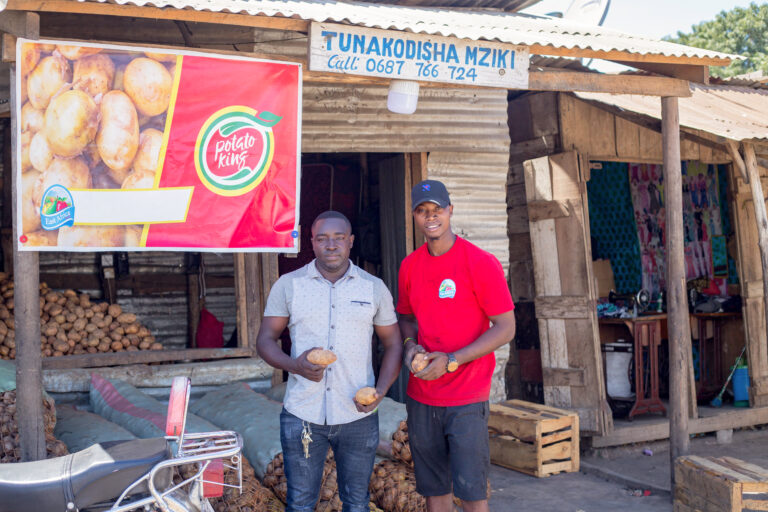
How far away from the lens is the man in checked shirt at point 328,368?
3811mm

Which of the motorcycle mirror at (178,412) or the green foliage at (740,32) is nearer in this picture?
the motorcycle mirror at (178,412)

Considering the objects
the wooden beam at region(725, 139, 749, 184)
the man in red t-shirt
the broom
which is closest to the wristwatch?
the man in red t-shirt

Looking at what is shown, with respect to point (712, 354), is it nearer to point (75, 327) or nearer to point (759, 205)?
point (759, 205)

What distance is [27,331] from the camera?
4176mm

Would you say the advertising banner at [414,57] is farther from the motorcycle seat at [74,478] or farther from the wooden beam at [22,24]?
the motorcycle seat at [74,478]

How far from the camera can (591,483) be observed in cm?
710

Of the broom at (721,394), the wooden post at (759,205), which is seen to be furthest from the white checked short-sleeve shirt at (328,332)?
the broom at (721,394)

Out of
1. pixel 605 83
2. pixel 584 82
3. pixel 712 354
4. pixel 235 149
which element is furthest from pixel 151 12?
pixel 712 354

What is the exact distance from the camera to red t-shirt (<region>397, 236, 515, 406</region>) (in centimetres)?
397

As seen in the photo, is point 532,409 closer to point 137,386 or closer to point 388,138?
point 388,138

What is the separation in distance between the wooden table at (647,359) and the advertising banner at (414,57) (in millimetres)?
4473

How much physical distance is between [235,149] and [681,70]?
11.9ft

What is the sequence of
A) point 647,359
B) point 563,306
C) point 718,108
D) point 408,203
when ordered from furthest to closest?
point 647,359
point 718,108
point 563,306
point 408,203

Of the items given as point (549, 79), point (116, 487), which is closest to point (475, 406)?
point (116, 487)
